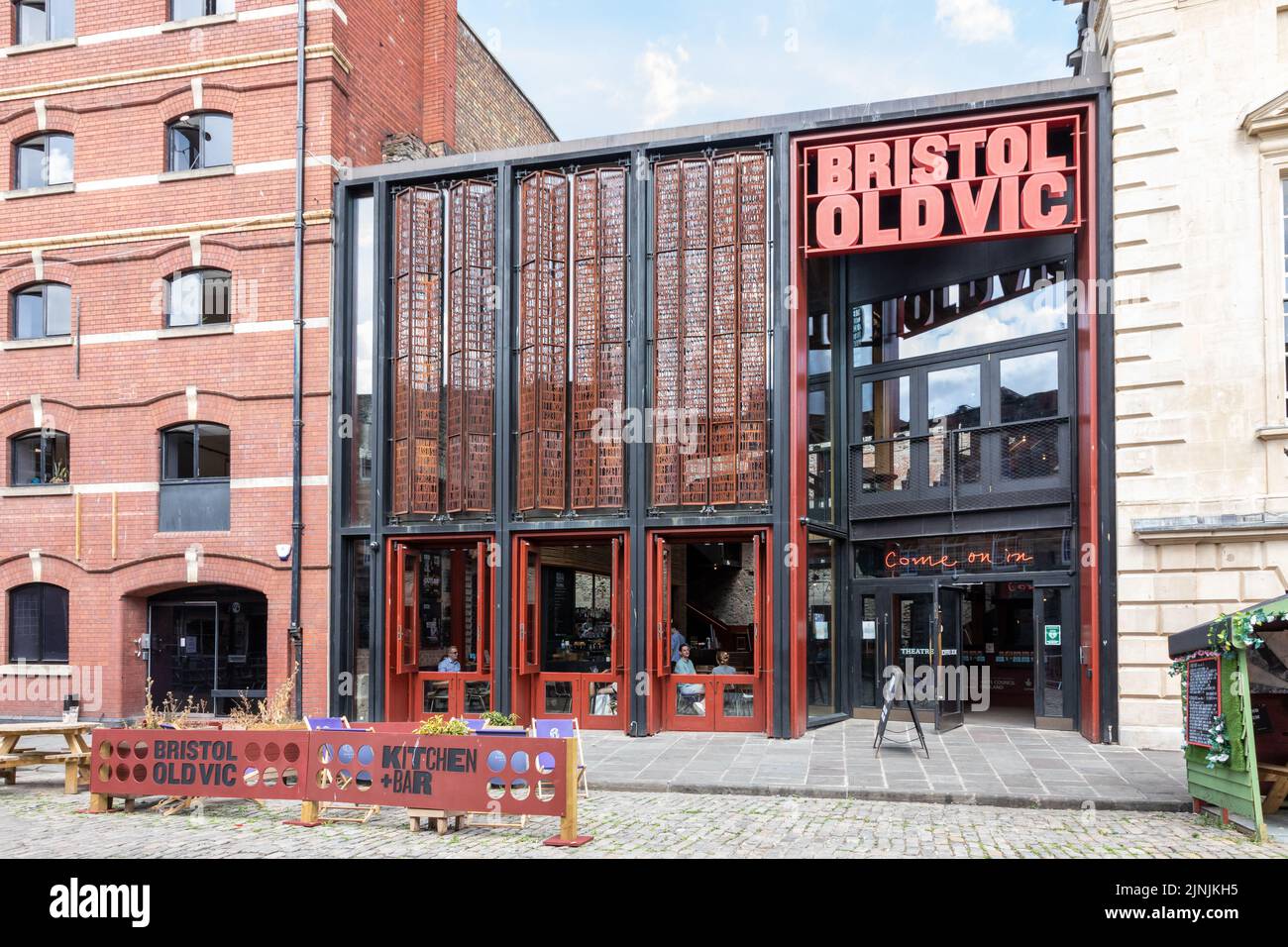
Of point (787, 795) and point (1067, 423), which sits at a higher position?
point (1067, 423)

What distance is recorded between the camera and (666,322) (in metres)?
16.9

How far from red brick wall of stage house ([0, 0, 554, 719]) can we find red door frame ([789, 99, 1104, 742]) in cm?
773

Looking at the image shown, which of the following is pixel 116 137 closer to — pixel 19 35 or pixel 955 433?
pixel 19 35

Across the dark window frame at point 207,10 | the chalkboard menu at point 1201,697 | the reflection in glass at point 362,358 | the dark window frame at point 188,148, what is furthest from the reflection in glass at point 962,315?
the dark window frame at point 207,10

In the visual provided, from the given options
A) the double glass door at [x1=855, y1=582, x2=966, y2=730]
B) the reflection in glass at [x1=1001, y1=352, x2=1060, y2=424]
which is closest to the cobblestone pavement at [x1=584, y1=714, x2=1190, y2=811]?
the double glass door at [x1=855, y1=582, x2=966, y2=730]

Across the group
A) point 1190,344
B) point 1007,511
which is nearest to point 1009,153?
point 1190,344

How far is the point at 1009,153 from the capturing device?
52.4 ft

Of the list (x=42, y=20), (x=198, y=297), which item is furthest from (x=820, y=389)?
(x=42, y=20)

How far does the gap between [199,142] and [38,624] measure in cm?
898

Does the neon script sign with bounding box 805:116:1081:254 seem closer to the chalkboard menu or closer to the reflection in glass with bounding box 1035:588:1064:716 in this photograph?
the reflection in glass with bounding box 1035:588:1064:716

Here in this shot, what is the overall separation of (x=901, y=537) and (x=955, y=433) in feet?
6.29

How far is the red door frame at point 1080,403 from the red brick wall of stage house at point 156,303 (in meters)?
7.73

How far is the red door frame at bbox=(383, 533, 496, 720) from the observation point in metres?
17.2

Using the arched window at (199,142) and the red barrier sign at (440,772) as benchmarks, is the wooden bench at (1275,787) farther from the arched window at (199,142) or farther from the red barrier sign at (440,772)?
the arched window at (199,142)
